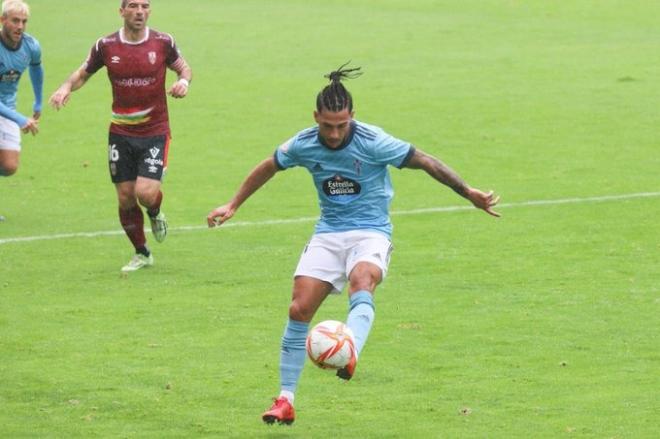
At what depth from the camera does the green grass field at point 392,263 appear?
11.0 metres

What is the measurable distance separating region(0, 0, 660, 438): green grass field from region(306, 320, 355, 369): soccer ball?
0.72 metres

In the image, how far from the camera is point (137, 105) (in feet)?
51.7

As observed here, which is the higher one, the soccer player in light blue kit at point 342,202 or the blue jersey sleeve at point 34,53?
the soccer player in light blue kit at point 342,202

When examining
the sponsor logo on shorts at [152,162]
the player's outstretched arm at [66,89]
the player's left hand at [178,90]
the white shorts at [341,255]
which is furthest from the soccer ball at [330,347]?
the sponsor logo on shorts at [152,162]

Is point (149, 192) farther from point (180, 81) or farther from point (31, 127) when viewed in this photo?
point (31, 127)

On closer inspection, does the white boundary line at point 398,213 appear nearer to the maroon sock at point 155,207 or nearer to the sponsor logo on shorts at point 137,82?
the maroon sock at point 155,207

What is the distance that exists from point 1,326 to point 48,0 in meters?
30.8

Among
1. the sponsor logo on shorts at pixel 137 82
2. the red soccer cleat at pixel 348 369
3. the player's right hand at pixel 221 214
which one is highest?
the player's right hand at pixel 221 214

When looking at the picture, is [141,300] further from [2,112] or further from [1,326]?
[2,112]

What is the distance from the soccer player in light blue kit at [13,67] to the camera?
55.2ft

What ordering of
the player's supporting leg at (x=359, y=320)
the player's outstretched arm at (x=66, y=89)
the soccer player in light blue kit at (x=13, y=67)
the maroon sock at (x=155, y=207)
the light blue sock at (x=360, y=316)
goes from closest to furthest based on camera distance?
the player's supporting leg at (x=359, y=320) → the light blue sock at (x=360, y=316) → the player's outstretched arm at (x=66, y=89) → the maroon sock at (x=155, y=207) → the soccer player in light blue kit at (x=13, y=67)

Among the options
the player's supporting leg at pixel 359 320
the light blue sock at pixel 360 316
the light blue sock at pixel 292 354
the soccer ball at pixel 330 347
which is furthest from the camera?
the light blue sock at pixel 292 354

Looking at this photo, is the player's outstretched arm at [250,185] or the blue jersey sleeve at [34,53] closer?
the player's outstretched arm at [250,185]

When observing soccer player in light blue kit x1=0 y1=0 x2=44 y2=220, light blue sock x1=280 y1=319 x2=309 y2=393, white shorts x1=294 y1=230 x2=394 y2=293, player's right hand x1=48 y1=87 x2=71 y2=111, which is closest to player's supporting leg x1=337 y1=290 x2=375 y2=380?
white shorts x1=294 y1=230 x2=394 y2=293
